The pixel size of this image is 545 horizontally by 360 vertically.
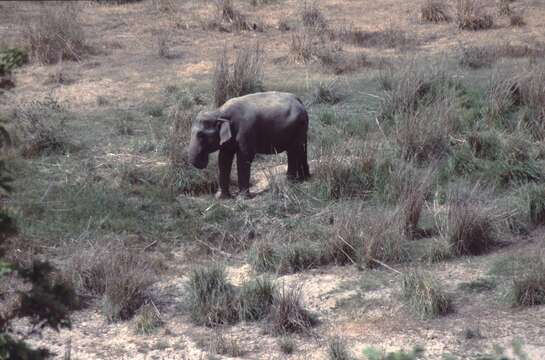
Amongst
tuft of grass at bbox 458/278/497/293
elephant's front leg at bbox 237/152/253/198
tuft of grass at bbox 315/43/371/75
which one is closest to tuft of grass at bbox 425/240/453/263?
tuft of grass at bbox 458/278/497/293

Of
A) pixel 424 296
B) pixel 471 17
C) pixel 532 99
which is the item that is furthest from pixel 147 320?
pixel 471 17

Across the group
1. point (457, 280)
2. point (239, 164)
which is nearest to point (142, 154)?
point (239, 164)

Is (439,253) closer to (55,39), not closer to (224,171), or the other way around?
(224,171)

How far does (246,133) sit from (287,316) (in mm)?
2704

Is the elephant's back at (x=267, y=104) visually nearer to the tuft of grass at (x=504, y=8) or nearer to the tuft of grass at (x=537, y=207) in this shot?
the tuft of grass at (x=537, y=207)

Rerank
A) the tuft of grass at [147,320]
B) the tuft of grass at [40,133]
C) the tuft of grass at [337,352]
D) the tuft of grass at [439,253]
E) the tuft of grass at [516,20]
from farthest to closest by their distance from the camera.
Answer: the tuft of grass at [516,20] → the tuft of grass at [40,133] → the tuft of grass at [439,253] → the tuft of grass at [147,320] → the tuft of grass at [337,352]

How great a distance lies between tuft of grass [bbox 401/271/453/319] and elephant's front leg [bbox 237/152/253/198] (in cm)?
251

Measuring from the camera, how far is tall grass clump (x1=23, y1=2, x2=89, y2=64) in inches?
544

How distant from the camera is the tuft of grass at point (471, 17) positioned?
1500 cm

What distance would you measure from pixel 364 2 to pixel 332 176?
7850 millimetres

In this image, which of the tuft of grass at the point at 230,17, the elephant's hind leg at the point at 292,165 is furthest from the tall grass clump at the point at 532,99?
the tuft of grass at the point at 230,17

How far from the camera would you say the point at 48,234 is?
8945 mm

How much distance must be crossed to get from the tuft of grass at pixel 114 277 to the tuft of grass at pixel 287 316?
1124 millimetres

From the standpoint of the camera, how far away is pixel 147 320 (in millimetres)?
7484
